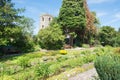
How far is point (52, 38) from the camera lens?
138 feet

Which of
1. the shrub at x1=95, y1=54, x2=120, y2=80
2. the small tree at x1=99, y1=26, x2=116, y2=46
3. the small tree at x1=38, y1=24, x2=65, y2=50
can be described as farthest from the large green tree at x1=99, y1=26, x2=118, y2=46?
the shrub at x1=95, y1=54, x2=120, y2=80

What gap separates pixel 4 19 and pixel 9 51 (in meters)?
12.2

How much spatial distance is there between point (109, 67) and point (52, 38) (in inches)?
1364

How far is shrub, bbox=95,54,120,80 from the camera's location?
7.55 m

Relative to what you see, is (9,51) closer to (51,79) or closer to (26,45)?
(26,45)

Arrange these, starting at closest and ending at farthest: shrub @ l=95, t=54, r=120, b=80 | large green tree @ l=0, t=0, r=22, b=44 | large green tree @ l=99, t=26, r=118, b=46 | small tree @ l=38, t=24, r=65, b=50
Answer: shrub @ l=95, t=54, r=120, b=80 → large green tree @ l=0, t=0, r=22, b=44 → small tree @ l=38, t=24, r=65, b=50 → large green tree @ l=99, t=26, r=118, b=46

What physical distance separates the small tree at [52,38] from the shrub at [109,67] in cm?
3392

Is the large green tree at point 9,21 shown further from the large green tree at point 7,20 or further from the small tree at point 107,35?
the small tree at point 107,35

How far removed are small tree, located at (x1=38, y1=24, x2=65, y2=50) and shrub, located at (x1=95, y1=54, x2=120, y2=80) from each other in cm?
3392

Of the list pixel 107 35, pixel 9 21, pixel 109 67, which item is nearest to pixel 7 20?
pixel 9 21

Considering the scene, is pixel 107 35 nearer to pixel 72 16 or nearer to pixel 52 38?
pixel 72 16

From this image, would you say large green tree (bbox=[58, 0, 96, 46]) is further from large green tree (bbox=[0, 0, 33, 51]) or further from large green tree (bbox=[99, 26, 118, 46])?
large green tree (bbox=[0, 0, 33, 51])

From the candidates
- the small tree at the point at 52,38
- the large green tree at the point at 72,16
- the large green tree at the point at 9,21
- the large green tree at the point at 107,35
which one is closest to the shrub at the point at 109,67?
the large green tree at the point at 9,21

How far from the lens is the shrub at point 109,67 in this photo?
755 cm
